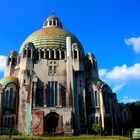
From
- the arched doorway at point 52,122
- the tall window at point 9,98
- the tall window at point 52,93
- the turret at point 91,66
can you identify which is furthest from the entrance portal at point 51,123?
the turret at point 91,66

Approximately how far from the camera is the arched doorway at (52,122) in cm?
3759

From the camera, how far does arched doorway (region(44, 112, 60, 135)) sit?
3759cm

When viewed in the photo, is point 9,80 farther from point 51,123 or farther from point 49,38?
point 49,38

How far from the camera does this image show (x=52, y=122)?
38750 millimetres

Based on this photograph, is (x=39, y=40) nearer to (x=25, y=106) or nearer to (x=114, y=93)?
(x=25, y=106)

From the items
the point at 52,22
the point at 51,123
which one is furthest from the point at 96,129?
the point at 52,22

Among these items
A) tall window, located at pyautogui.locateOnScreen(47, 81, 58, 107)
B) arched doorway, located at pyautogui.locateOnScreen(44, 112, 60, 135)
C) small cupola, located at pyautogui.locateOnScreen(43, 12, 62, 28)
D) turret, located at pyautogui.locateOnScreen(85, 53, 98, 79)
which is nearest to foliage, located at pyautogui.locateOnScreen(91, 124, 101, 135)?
arched doorway, located at pyautogui.locateOnScreen(44, 112, 60, 135)

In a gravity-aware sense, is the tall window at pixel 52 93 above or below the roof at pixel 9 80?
below

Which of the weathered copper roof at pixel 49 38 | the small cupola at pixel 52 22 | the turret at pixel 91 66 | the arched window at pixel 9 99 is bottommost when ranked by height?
the arched window at pixel 9 99

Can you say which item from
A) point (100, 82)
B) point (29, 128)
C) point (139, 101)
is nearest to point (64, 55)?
point (100, 82)

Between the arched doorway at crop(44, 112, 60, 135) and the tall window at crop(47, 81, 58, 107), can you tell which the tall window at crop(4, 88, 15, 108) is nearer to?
the tall window at crop(47, 81, 58, 107)

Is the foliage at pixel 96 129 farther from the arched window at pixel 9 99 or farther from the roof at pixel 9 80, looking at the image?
the roof at pixel 9 80

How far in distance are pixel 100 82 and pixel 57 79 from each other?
8.45 metres

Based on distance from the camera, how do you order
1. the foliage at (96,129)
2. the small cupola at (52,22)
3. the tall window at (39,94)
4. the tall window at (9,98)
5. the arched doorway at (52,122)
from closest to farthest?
the arched doorway at (52,122), the foliage at (96,129), the tall window at (39,94), the tall window at (9,98), the small cupola at (52,22)
